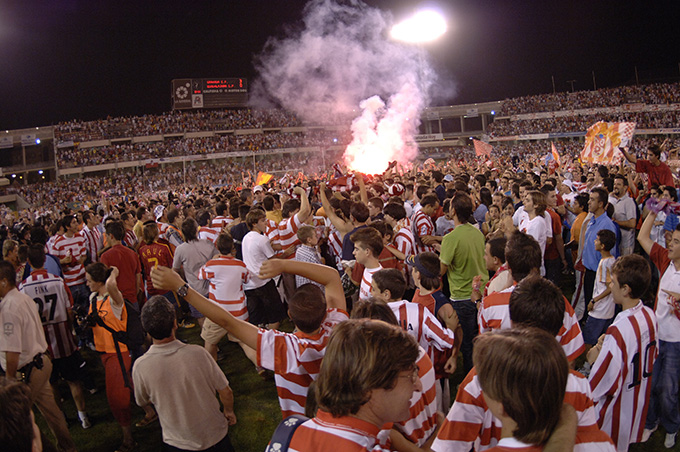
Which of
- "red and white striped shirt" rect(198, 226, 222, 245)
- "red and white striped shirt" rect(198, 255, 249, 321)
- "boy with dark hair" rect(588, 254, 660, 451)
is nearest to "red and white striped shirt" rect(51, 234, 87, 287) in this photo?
"red and white striped shirt" rect(198, 226, 222, 245)

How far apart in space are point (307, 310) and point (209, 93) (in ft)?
176

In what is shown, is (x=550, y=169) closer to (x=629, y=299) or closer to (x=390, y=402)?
(x=629, y=299)

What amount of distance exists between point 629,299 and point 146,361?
343cm

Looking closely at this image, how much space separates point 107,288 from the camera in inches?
173

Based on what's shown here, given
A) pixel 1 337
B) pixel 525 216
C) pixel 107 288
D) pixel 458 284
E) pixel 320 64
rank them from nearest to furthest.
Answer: pixel 1 337 → pixel 107 288 → pixel 458 284 → pixel 525 216 → pixel 320 64

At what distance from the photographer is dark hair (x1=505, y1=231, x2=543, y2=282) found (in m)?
3.44

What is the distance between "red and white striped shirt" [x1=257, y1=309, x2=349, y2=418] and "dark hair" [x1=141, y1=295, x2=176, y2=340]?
0.93 metres

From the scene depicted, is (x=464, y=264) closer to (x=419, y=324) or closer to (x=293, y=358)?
(x=419, y=324)

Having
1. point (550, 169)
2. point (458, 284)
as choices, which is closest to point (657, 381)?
point (458, 284)

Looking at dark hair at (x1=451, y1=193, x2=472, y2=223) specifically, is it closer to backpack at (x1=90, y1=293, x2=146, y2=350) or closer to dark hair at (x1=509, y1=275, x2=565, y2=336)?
dark hair at (x1=509, y1=275, x2=565, y2=336)

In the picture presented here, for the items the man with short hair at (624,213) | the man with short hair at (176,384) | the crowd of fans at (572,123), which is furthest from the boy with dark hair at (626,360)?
the crowd of fans at (572,123)

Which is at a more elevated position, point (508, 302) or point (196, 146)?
point (196, 146)

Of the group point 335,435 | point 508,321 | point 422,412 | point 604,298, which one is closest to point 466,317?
point 604,298

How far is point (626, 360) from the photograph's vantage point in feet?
9.87
